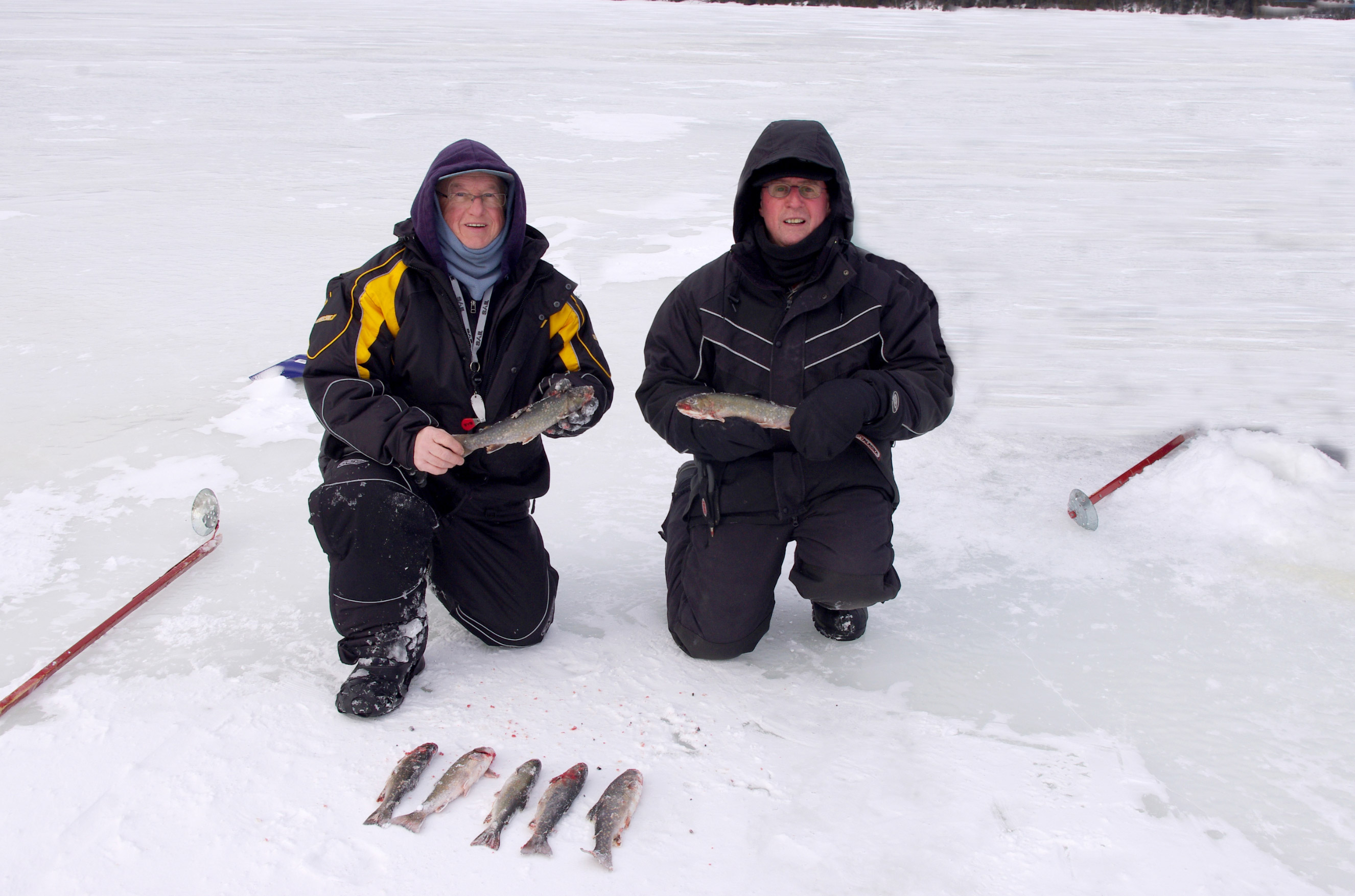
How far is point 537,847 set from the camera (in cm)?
207

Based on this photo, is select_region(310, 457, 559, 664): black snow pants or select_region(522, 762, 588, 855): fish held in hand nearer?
select_region(522, 762, 588, 855): fish held in hand

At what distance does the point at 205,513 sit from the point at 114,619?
0.54 m

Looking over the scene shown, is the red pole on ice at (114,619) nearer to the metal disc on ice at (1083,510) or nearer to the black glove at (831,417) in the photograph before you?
the black glove at (831,417)

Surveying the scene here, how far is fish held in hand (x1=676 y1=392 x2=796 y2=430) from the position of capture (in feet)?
8.77

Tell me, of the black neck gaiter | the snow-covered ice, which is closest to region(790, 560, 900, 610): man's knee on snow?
the snow-covered ice

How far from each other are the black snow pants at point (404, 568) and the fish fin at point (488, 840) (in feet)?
2.19

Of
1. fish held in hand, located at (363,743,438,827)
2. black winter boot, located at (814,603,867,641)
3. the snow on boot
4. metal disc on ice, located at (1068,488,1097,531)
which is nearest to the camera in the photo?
fish held in hand, located at (363,743,438,827)

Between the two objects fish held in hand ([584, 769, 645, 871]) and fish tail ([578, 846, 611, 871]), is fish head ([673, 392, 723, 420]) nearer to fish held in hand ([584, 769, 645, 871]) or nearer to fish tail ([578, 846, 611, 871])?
fish held in hand ([584, 769, 645, 871])

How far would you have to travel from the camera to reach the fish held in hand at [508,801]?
210 centimetres

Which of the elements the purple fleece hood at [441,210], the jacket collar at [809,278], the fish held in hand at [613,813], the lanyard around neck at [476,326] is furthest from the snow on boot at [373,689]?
the jacket collar at [809,278]

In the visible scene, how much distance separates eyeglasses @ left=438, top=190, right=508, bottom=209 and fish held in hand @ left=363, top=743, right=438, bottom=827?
1.46 metres

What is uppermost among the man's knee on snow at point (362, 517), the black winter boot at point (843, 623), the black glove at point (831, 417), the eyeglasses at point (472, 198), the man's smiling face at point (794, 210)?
the eyeglasses at point (472, 198)

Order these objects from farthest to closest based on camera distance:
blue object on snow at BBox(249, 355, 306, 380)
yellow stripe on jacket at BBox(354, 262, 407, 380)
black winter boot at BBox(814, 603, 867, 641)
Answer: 1. blue object on snow at BBox(249, 355, 306, 380)
2. black winter boot at BBox(814, 603, 867, 641)
3. yellow stripe on jacket at BBox(354, 262, 407, 380)

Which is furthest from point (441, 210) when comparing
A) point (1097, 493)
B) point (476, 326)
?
point (1097, 493)
